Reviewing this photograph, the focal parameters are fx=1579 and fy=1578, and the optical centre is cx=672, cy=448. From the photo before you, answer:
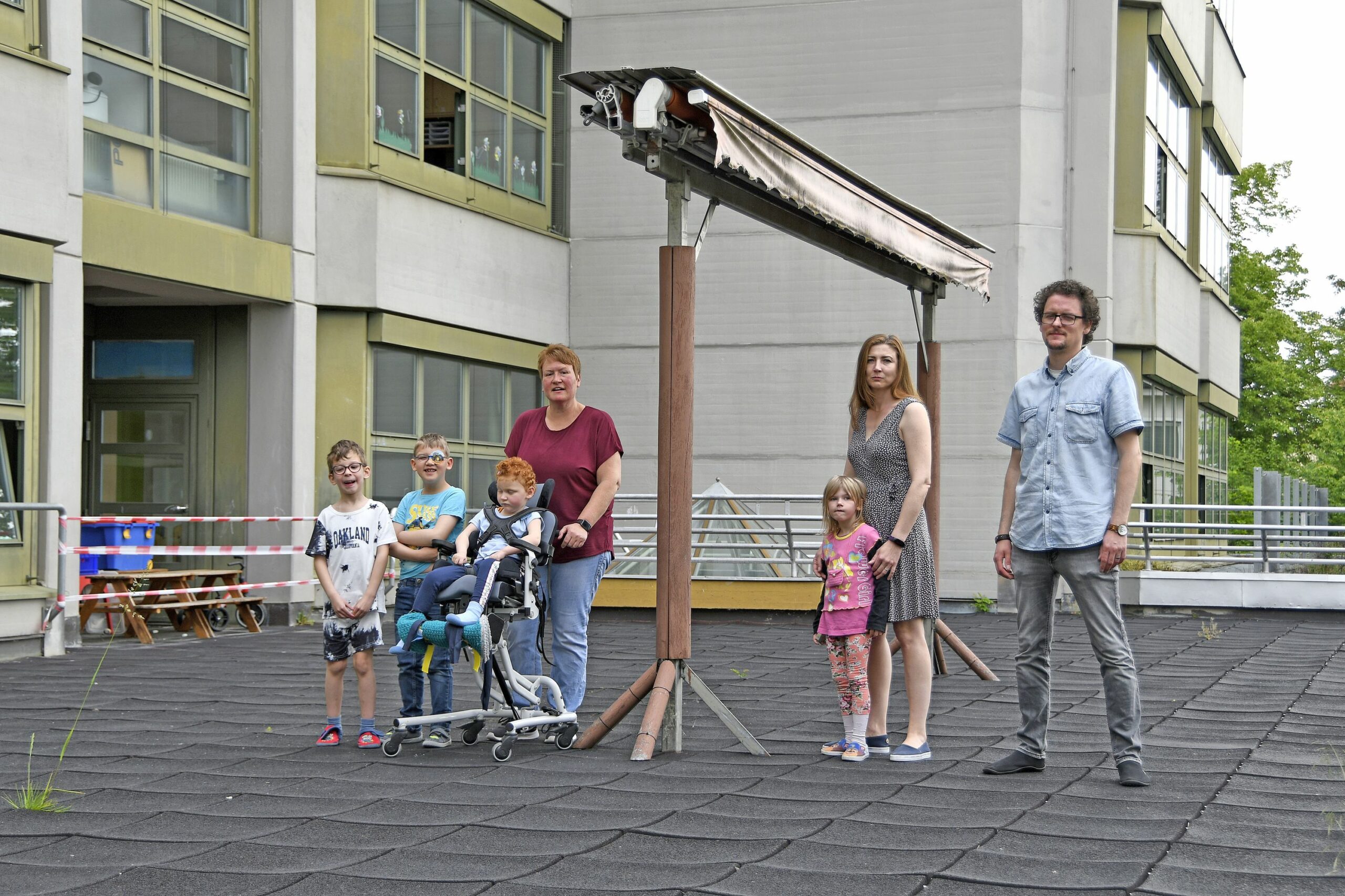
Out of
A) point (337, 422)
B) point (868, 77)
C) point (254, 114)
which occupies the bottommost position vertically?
point (337, 422)

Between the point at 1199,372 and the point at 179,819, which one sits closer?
the point at 179,819

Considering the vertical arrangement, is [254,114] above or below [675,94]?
above

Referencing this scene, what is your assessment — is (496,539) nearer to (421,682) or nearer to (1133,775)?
(421,682)

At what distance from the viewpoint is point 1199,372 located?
2645 cm

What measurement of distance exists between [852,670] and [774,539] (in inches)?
462

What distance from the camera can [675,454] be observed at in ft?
24.6

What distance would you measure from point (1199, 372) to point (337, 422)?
15636 millimetres

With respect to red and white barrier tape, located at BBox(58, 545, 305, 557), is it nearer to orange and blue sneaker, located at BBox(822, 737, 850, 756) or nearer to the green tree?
orange and blue sneaker, located at BBox(822, 737, 850, 756)

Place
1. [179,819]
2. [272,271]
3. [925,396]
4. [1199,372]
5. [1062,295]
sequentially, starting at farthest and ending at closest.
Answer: [1199,372] → [272,271] → [925,396] → [1062,295] → [179,819]

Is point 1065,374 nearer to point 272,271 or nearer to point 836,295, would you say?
point 272,271

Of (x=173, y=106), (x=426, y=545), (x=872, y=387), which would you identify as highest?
(x=173, y=106)

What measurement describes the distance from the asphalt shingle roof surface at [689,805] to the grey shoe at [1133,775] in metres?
0.07

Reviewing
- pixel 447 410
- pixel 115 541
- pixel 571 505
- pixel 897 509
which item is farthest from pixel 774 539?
pixel 897 509

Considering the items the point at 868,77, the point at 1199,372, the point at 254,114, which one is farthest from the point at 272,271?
the point at 1199,372
